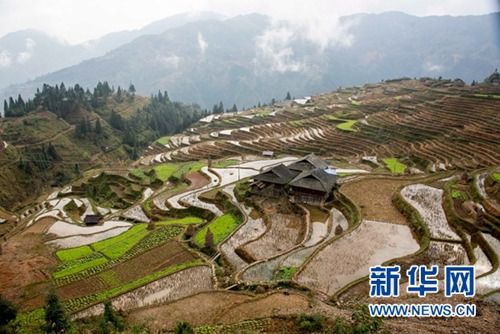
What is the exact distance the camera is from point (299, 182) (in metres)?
27.8

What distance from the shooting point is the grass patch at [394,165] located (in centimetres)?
3613

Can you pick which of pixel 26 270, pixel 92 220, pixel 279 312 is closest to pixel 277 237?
pixel 279 312

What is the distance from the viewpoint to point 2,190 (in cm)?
4912

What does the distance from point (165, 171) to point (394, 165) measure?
29.3m

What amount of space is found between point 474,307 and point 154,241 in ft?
61.0

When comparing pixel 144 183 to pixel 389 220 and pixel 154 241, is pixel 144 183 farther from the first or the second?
pixel 389 220

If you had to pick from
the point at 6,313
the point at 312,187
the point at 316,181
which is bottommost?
the point at 312,187

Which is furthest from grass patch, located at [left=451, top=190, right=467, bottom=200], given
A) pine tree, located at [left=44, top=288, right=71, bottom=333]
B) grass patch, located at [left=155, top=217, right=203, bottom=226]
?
pine tree, located at [left=44, top=288, right=71, bottom=333]

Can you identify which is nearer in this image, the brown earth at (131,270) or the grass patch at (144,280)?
the grass patch at (144,280)

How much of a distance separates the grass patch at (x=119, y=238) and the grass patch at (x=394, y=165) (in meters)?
25.9

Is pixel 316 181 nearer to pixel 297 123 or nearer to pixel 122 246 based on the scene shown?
pixel 122 246

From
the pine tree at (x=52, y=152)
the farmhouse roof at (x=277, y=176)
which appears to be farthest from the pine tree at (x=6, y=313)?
the pine tree at (x=52, y=152)

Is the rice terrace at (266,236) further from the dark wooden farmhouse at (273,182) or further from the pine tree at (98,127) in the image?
the pine tree at (98,127)

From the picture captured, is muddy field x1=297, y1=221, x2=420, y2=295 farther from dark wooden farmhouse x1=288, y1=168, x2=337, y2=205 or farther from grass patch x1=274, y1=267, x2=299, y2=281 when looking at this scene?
dark wooden farmhouse x1=288, y1=168, x2=337, y2=205
